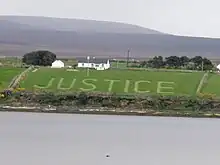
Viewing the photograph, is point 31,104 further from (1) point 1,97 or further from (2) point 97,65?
(2) point 97,65

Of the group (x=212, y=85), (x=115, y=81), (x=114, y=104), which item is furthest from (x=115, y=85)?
(x=212, y=85)

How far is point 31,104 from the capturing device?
2970cm

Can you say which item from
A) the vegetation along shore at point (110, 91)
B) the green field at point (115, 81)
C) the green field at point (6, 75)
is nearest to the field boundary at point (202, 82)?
the vegetation along shore at point (110, 91)

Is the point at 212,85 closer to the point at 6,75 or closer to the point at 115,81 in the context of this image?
the point at 115,81

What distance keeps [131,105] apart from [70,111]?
2.44 metres

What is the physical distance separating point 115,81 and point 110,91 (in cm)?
188

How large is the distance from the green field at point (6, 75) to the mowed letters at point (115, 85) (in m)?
1.39

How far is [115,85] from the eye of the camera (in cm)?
3266

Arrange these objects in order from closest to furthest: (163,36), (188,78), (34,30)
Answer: (188,78) → (34,30) → (163,36)

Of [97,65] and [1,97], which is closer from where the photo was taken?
[1,97]

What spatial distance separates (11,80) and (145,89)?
219 inches

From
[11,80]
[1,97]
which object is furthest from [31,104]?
[11,80]

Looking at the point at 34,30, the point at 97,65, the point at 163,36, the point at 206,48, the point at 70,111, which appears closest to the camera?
the point at 70,111

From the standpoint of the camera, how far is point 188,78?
3469cm
